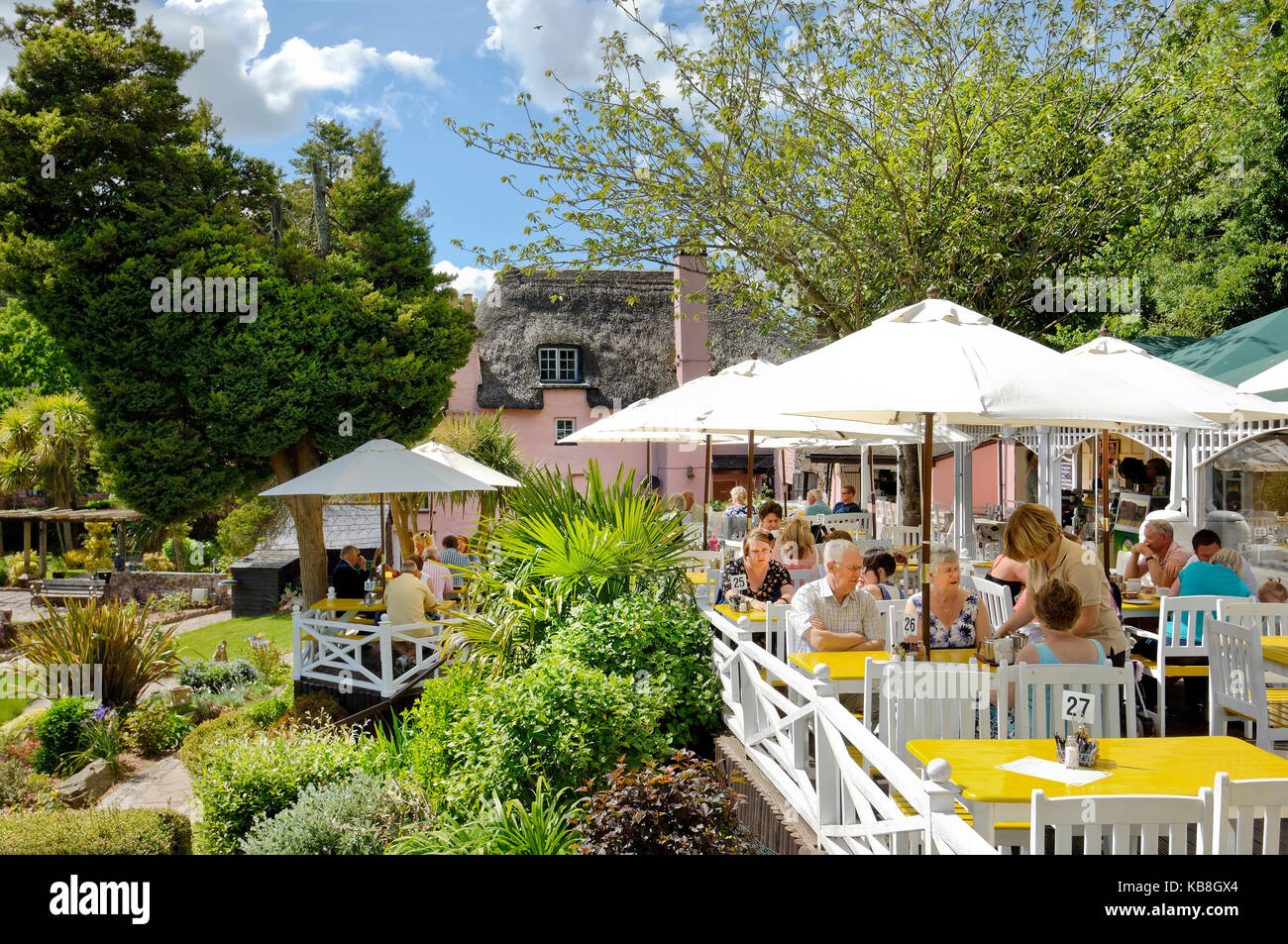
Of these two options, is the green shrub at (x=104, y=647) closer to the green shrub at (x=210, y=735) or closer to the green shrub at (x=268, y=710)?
the green shrub at (x=210, y=735)

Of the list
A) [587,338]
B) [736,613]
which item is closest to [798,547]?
[736,613]

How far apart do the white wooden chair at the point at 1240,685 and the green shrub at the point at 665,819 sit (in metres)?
2.72

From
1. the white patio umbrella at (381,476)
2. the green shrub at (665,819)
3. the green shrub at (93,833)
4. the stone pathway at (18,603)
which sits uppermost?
the white patio umbrella at (381,476)

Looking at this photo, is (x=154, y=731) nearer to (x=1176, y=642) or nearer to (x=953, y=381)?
(x=953, y=381)

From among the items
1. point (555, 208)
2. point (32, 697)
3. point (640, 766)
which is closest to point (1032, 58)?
point (555, 208)

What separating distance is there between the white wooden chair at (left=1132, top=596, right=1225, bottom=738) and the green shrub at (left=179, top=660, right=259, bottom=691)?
1392 centimetres

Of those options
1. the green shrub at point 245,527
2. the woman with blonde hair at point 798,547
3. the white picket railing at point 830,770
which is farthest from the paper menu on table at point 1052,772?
the green shrub at point 245,527

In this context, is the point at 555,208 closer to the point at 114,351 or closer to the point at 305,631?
the point at 305,631

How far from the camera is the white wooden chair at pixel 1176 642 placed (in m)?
5.59

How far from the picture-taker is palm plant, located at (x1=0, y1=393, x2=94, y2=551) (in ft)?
104

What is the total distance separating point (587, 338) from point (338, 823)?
2872 centimetres

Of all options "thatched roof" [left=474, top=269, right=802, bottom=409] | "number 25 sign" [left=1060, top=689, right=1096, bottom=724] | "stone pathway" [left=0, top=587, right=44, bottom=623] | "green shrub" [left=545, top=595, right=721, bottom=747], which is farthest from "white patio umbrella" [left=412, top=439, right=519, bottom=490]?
Result: "thatched roof" [left=474, top=269, right=802, bottom=409]

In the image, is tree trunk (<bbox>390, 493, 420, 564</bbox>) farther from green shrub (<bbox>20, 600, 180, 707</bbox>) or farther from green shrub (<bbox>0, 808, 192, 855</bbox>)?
green shrub (<bbox>0, 808, 192, 855</bbox>)

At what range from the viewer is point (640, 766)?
561 cm
